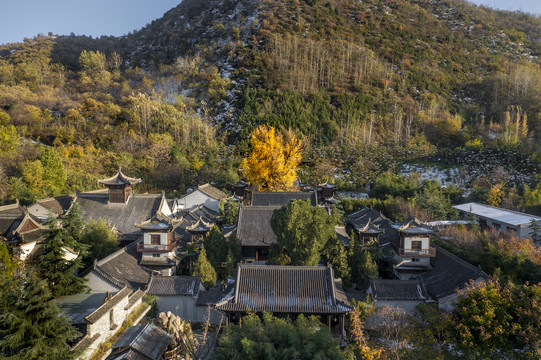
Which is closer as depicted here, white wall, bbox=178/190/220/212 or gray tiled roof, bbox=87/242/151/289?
gray tiled roof, bbox=87/242/151/289

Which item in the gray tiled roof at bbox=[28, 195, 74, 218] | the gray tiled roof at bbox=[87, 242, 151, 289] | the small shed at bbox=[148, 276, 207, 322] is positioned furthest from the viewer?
the gray tiled roof at bbox=[28, 195, 74, 218]

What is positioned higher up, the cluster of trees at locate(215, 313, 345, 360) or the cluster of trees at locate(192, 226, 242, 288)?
the cluster of trees at locate(215, 313, 345, 360)

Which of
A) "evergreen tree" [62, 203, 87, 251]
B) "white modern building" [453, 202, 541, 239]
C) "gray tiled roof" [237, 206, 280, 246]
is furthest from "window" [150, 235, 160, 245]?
"white modern building" [453, 202, 541, 239]

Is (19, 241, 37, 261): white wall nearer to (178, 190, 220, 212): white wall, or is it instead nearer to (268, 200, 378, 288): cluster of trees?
(268, 200, 378, 288): cluster of trees

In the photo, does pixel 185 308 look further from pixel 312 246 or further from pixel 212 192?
pixel 212 192

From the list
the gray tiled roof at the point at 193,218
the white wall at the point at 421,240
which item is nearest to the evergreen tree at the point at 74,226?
the gray tiled roof at the point at 193,218

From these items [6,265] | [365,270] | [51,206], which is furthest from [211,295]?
[51,206]

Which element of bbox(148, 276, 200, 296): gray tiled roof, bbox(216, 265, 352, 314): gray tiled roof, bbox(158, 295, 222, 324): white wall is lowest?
bbox(158, 295, 222, 324): white wall
